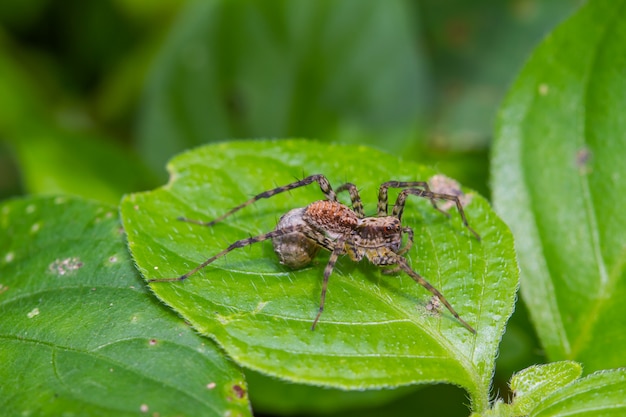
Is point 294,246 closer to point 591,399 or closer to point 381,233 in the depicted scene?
point 381,233

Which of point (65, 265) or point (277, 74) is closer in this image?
point (65, 265)

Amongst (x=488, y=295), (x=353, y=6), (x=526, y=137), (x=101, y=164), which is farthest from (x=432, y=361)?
(x=353, y=6)

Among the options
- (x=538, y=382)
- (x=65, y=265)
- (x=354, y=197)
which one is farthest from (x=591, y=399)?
(x=65, y=265)

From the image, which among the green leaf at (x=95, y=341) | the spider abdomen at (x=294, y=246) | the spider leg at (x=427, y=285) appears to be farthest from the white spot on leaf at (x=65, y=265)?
the spider leg at (x=427, y=285)

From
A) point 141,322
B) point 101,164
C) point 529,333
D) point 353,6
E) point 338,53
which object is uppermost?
point 353,6

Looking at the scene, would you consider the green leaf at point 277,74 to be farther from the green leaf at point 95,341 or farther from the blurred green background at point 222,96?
the green leaf at point 95,341

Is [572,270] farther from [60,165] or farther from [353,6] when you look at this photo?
[60,165]
